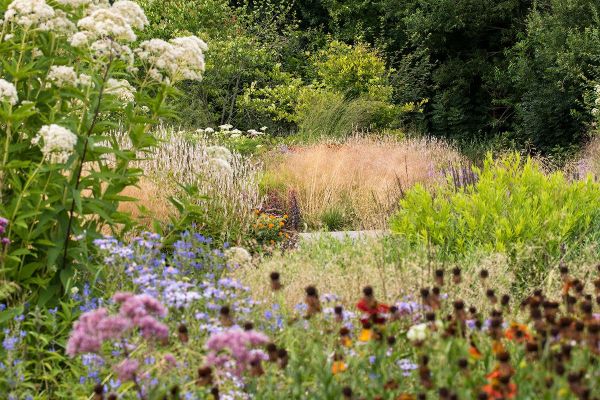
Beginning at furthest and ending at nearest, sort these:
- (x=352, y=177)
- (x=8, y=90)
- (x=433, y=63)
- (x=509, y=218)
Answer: (x=433, y=63), (x=352, y=177), (x=509, y=218), (x=8, y=90)

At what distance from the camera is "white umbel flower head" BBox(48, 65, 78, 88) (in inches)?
152

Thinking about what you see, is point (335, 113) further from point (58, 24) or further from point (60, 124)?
point (60, 124)

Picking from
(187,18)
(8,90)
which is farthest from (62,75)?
(187,18)

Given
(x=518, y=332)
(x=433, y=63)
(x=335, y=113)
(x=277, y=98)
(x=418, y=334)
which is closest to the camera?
(x=418, y=334)

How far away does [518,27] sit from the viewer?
1984 cm

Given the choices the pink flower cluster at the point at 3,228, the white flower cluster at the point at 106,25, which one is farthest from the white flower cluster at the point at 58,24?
the pink flower cluster at the point at 3,228

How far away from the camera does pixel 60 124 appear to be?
3.90m

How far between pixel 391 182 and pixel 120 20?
586 centimetres

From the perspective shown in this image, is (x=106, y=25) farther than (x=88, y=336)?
Yes

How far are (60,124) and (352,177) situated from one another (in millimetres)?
5776

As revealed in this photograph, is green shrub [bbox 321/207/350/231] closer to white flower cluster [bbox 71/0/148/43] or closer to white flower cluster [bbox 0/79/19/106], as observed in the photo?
white flower cluster [bbox 71/0/148/43]

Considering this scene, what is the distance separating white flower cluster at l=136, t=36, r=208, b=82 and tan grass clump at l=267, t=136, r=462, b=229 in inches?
114

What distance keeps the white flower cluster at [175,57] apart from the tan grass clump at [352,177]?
290 cm

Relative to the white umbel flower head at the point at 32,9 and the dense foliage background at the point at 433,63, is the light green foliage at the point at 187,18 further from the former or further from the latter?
the white umbel flower head at the point at 32,9
